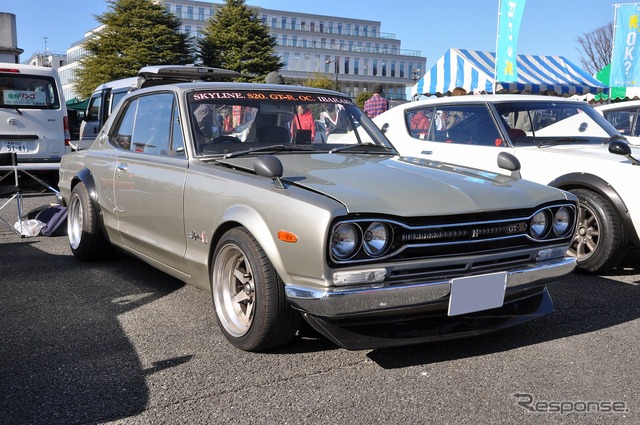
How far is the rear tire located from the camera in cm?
519

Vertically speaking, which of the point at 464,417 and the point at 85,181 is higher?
the point at 85,181

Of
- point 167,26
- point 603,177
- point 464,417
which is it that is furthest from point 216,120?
point 167,26

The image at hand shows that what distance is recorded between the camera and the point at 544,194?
3.45m

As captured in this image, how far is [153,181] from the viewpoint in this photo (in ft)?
13.6

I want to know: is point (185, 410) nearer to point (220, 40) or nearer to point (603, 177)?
point (603, 177)

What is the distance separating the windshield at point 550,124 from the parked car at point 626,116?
5.08 feet

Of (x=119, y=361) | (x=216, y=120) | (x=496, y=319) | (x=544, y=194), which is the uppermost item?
(x=216, y=120)

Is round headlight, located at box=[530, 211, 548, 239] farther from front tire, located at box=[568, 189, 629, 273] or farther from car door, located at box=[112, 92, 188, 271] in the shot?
car door, located at box=[112, 92, 188, 271]

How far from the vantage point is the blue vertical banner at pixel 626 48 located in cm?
1290

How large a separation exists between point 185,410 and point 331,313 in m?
0.78

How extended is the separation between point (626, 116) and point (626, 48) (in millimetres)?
6401

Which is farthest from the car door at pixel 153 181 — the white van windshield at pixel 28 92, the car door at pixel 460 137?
the white van windshield at pixel 28 92

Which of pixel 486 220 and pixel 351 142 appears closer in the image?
pixel 486 220

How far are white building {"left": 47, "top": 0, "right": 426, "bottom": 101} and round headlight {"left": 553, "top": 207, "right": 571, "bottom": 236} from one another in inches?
3583
